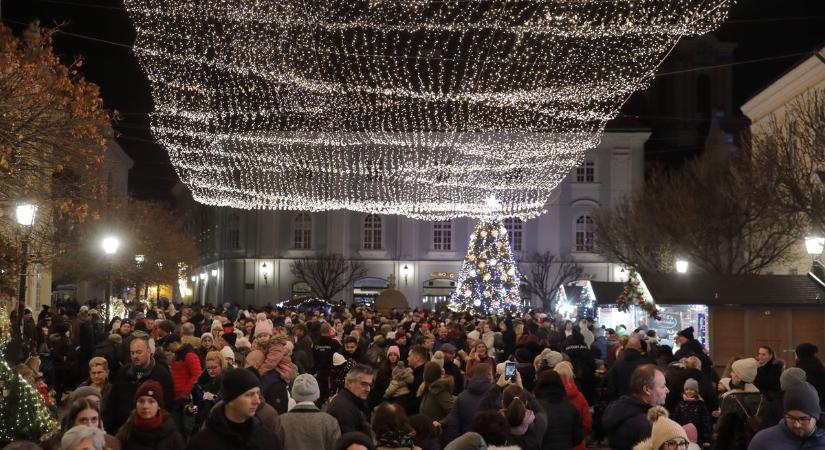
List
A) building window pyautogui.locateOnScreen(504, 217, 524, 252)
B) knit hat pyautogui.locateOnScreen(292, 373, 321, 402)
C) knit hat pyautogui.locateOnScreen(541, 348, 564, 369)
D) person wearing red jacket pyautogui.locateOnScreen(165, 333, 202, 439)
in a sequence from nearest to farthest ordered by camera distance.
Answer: knit hat pyautogui.locateOnScreen(292, 373, 321, 402) → person wearing red jacket pyautogui.locateOnScreen(165, 333, 202, 439) → knit hat pyautogui.locateOnScreen(541, 348, 564, 369) → building window pyautogui.locateOnScreen(504, 217, 524, 252)

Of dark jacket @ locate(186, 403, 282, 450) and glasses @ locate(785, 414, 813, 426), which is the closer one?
dark jacket @ locate(186, 403, 282, 450)

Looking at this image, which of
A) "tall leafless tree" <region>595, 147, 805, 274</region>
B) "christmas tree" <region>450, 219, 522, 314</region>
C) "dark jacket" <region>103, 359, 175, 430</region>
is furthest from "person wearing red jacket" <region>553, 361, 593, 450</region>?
"christmas tree" <region>450, 219, 522, 314</region>

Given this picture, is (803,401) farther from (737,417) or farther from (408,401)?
(408,401)

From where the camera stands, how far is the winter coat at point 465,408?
9984 mm

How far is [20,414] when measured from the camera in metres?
7.47

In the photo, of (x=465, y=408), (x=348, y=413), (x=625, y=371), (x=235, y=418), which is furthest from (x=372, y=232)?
(x=235, y=418)

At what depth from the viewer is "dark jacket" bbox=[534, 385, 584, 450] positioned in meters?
9.81

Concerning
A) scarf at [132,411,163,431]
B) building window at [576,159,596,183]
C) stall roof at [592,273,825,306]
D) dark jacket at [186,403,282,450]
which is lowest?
scarf at [132,411,163,431]

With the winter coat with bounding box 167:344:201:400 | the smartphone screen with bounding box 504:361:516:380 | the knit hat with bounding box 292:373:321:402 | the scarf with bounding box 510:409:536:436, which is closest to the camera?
the knit hat with bounding box 292:373:321:402

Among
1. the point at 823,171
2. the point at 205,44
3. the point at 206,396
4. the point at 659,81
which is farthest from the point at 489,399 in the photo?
the point at 659,81

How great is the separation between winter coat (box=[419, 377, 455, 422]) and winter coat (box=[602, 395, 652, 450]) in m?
2.16

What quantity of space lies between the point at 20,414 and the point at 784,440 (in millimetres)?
4986

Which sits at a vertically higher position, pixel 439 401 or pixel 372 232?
pixel 372 232

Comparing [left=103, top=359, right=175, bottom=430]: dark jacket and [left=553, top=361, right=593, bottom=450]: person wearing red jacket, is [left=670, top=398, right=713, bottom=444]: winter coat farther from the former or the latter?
[left=103, top=359, right=175, bottom=430]: dark jacket
